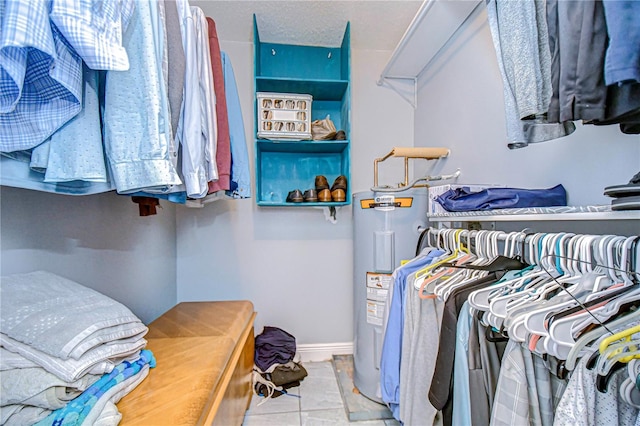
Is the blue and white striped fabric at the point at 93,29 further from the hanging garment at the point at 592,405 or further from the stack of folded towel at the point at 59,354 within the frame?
the hanging garment at the point at 592,405

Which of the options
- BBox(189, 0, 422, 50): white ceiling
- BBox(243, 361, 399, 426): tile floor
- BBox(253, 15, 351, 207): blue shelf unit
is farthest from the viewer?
BBox(253, 15, 351, 207): blue shelf unit

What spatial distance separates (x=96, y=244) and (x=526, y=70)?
1.64 m

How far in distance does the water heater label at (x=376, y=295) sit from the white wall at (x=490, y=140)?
0.73 meters

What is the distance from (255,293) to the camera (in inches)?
85.9

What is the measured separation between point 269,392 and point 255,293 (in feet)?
2.17

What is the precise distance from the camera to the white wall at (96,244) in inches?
34.9

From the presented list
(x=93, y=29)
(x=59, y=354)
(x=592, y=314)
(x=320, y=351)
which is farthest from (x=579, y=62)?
A: (x=320, y=351)

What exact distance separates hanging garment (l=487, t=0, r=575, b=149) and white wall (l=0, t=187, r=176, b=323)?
1.43 meters

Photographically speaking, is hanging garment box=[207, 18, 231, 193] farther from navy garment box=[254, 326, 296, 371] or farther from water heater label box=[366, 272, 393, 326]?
navy garment box=[254, 326, 296, 371]

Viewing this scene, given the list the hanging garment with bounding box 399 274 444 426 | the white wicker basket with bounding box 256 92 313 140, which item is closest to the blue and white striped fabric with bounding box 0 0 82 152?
the hanging garment with bounding box 399 274 444 426

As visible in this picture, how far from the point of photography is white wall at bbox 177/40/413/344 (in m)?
2.15

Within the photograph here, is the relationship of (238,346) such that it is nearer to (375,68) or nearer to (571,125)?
(571,125)

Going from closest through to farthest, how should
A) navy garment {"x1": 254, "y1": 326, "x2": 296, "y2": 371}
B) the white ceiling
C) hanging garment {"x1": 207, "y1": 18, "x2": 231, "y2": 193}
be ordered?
1. hanging garment {"x1": 207, "y1": 18, "x2": 231, "y2": 193}
2. the white ceiling
3. navy garment {"x1": 254, "y1": 326, "x2": 296, "y2": 371}

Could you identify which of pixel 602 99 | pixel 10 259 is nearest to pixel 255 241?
pixel 10 259
